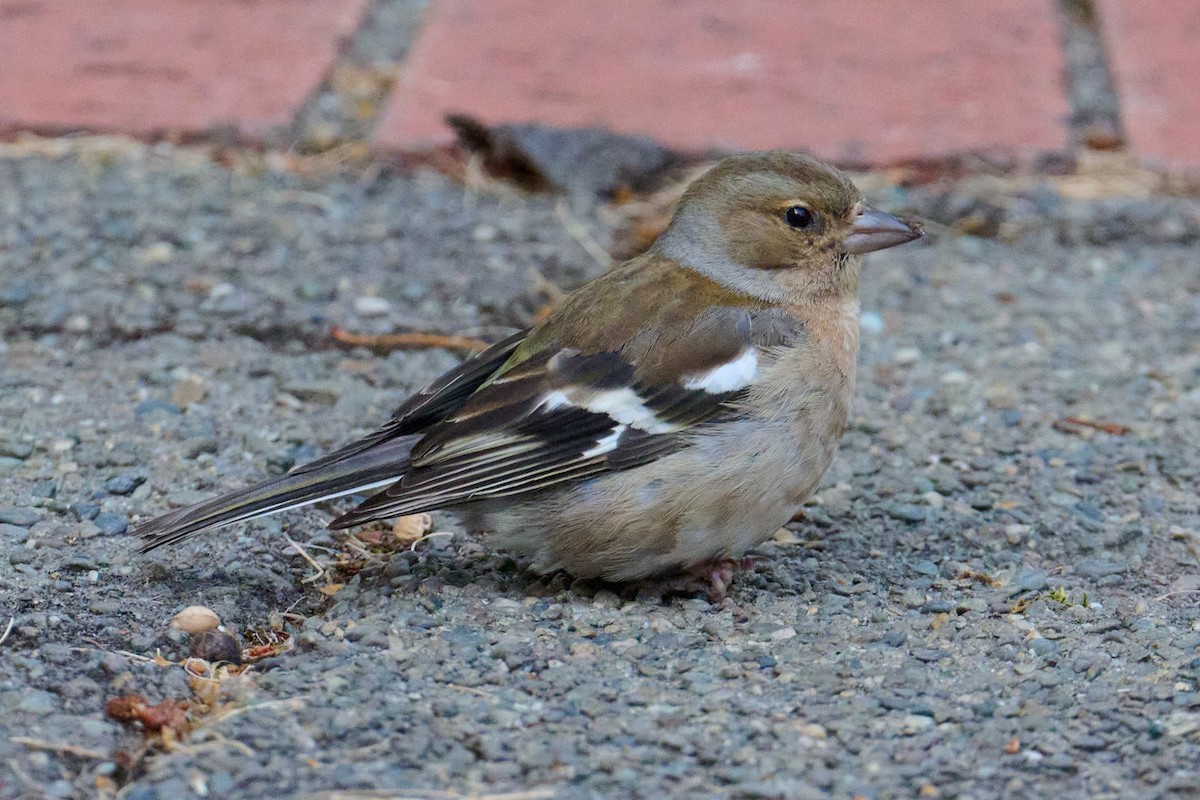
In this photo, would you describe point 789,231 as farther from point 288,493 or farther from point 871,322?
point 288,493

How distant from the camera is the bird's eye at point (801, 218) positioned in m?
3.40

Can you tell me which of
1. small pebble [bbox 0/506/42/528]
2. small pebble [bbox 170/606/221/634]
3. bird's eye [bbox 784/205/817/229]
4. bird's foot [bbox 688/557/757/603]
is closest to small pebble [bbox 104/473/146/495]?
small pebble [bbox 0/506/42/528]

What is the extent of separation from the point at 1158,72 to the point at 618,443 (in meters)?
2.61

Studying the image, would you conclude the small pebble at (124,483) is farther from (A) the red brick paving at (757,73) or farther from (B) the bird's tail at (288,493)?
(A) the red brick paving at (757,73)

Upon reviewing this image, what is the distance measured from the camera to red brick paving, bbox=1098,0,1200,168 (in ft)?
14.7

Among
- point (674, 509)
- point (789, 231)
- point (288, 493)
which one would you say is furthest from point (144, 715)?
point (789, 231)

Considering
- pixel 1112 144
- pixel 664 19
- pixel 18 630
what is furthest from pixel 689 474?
pixel 664 19

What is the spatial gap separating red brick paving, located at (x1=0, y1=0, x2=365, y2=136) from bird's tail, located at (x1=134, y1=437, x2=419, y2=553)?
181 cm

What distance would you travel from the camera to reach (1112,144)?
178 inches

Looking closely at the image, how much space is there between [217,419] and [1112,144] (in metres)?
2.59

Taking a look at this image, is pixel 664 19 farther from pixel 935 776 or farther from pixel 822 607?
pixel 935 776

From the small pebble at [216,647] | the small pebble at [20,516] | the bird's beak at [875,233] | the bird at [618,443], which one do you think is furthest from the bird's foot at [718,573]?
the small pebble at [20,516]

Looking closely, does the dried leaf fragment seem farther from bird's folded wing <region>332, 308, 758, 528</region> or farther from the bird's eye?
the bird's eye

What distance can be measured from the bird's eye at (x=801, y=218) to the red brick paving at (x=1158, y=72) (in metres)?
1.49
